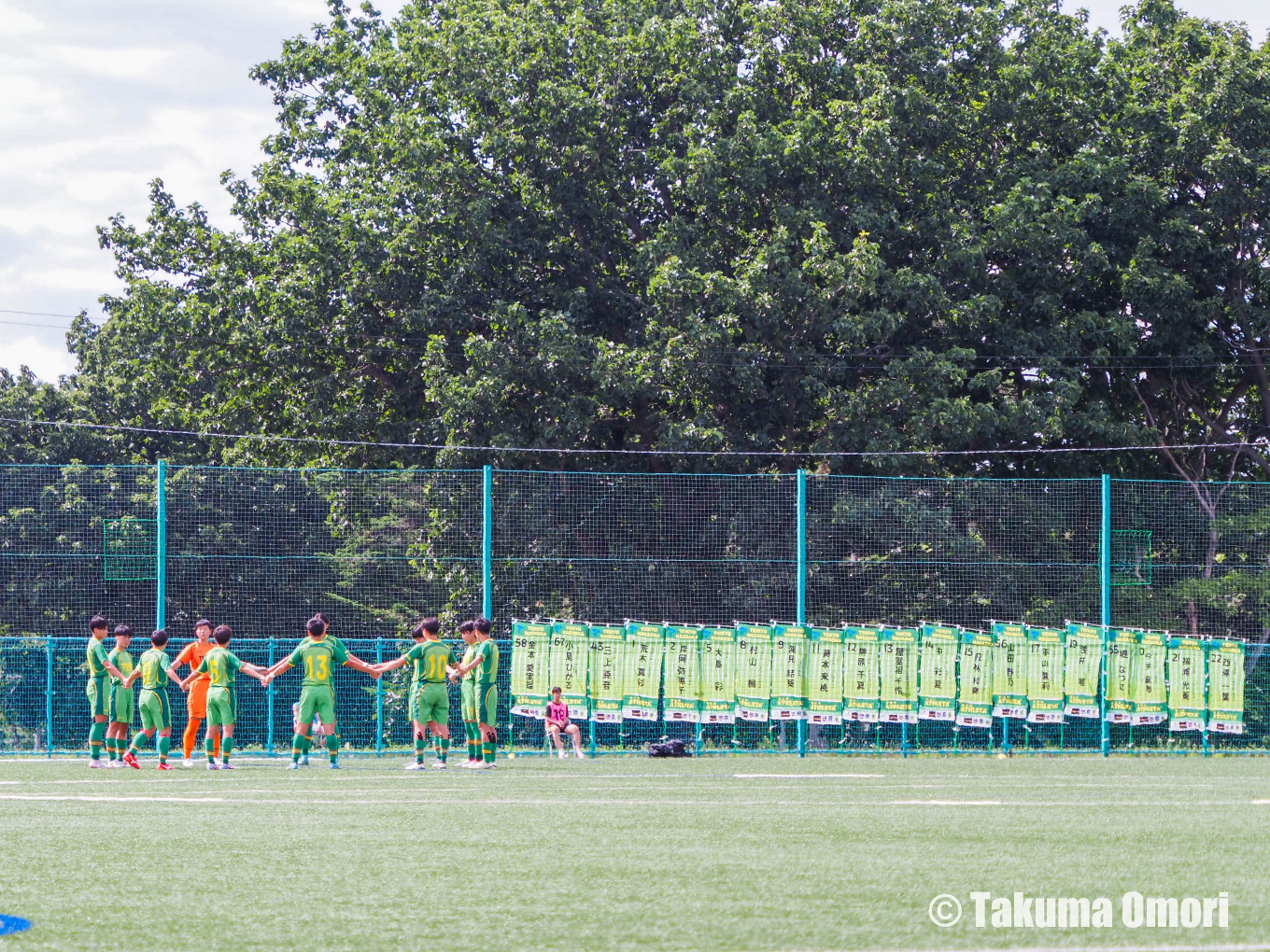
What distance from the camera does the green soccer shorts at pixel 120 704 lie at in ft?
55.9

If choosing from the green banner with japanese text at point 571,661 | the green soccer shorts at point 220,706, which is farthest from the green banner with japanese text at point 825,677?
the green soccer shorts at point 220,706

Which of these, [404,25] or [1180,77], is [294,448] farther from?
[1180,77]

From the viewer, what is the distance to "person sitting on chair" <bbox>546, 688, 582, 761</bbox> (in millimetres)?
19953

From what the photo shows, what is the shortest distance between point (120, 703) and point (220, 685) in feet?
4.44

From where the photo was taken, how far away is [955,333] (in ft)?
Result: 85.7

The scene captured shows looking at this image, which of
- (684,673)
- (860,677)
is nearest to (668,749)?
(684,673)

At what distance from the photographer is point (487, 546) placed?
70.2 ft

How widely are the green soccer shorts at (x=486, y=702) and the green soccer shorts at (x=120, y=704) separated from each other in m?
4.11

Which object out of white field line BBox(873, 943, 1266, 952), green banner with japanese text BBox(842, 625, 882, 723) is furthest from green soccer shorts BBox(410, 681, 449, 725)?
white field line BBox(873, 943, 1266, 952)

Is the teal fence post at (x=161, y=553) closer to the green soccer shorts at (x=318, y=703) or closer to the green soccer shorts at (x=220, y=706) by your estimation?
the green soccer shorts at (x=220, y=706)

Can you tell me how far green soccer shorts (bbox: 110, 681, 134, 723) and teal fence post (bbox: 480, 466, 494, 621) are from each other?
18.3 ft

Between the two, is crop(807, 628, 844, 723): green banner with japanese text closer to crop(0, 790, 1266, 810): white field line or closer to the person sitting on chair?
the person sitting on chair

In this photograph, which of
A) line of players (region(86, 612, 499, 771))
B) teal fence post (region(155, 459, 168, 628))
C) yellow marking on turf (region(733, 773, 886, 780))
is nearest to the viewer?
yellow marking on turf (region(733, 773, 886, 780))

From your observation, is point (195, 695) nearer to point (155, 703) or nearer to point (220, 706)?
point (155, 703)
